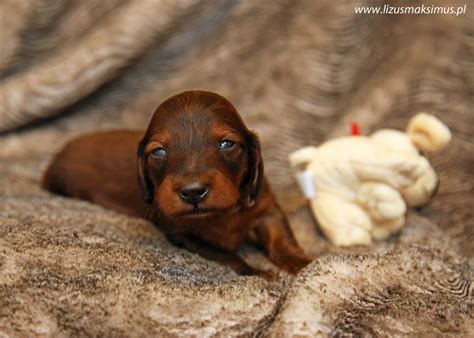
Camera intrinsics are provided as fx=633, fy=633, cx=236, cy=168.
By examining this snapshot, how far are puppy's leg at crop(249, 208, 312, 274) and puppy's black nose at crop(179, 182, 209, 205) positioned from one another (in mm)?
472

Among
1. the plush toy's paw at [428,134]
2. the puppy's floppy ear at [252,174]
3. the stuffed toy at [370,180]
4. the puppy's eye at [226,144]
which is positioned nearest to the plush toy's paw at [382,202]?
the stuffed toy at [370,180]

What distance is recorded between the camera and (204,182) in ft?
5.92

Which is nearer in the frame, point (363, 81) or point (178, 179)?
point (178, 179)

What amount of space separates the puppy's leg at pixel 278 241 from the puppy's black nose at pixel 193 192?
0.47 m

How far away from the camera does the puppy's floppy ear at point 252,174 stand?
210 centimetres

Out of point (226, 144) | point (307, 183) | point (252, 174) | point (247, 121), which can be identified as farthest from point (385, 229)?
point (247, 121)

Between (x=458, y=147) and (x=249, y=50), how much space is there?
1165 millimetres

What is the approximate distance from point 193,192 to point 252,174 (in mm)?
372

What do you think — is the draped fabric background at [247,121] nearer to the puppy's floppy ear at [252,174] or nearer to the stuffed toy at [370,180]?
the stuffed toy at [370,180]

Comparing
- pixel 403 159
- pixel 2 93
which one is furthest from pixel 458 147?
pixel 2 93

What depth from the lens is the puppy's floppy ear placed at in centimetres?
210

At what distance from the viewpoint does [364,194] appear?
2340mm

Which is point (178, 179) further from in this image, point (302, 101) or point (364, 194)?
point (302, 101)

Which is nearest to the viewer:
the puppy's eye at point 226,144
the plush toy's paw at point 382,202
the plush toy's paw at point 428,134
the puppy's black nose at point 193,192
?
the puppy's black nose at point 193,192
